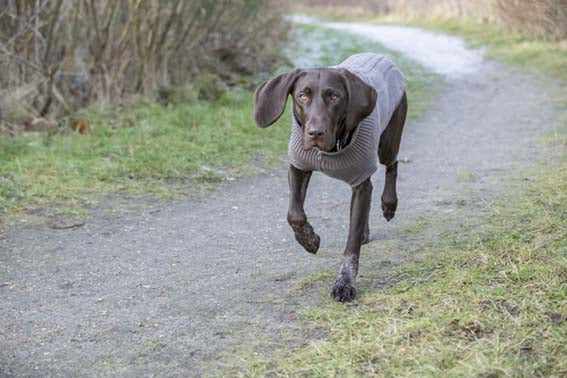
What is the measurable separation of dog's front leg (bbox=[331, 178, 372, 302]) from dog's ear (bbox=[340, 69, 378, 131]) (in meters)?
0.44

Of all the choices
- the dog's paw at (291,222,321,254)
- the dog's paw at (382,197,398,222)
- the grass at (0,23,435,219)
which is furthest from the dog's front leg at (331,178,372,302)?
the grass at (0,23,435,219)

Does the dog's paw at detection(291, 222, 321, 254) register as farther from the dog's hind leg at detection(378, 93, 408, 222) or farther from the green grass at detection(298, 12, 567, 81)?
the green grass at detection(298, 12, 567, 81)

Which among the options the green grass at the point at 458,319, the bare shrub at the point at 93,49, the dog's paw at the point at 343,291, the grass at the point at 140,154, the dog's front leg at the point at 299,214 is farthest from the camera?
the bare shrub at the point at 93,49

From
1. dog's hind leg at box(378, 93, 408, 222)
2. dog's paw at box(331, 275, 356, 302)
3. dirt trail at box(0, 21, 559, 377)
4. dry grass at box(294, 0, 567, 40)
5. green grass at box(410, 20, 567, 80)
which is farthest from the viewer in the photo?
green grass at box(410, 20, 567, 80)

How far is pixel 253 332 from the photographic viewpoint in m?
3.96

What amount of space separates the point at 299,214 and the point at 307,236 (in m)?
0.16

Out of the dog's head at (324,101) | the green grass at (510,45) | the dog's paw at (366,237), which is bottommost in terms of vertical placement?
the green grass at (510,45)

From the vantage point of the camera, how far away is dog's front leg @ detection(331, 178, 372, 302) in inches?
170

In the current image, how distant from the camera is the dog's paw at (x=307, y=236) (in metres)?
4.79

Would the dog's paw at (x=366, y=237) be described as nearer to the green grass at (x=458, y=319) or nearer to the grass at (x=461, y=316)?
the grass at (x=461, y=316)

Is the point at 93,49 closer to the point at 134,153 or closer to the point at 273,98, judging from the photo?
the point at 134,153

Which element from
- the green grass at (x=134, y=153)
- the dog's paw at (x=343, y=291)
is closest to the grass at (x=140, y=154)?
the green grass at (x=134, y=153)

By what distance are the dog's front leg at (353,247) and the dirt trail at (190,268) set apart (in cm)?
13

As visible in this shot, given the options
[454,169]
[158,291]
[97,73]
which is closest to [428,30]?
[97,73]
